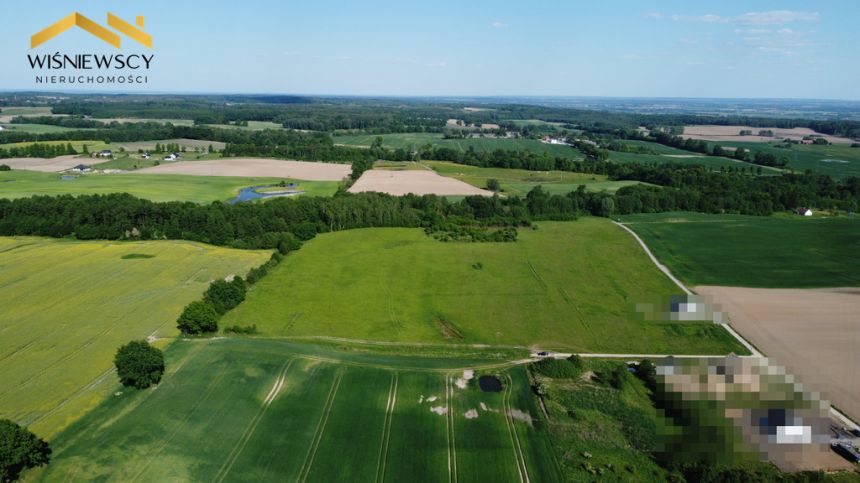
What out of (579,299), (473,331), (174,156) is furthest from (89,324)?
(174,156)

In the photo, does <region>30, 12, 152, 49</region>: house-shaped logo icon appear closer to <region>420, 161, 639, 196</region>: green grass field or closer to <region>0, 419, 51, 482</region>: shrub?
<region>0, 419, 51, 482</region>: shrub

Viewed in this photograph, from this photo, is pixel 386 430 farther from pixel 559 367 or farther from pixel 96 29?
pixel 96 29

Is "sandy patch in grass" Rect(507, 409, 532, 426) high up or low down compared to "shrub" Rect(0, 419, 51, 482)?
down

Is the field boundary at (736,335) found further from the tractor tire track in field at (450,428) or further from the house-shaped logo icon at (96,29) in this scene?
the house-shaped logo icon at (96,29)

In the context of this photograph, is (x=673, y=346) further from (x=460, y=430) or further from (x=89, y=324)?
(x=89, y=324)

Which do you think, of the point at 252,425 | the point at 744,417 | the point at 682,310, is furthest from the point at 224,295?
the point at 744,417

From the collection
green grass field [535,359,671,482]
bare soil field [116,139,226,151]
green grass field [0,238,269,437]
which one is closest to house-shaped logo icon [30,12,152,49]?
green grass field [0,238,269,437]
